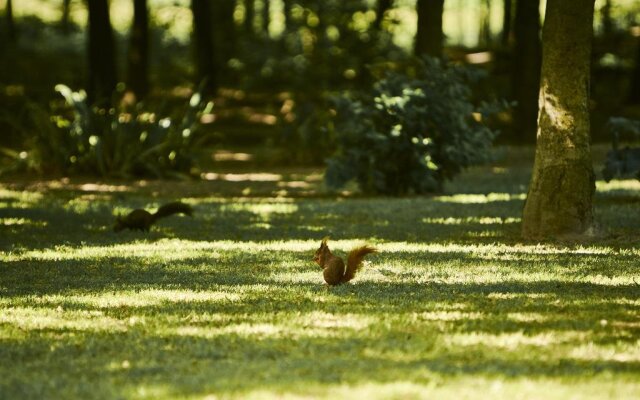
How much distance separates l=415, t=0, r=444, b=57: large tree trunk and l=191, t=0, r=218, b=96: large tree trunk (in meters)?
13.9

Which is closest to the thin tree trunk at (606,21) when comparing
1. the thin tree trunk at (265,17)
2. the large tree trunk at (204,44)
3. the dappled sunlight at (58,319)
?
the thin tree trunk at (265,17)

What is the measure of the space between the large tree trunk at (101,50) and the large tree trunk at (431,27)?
872cm

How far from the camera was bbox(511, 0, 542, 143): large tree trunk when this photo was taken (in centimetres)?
2764

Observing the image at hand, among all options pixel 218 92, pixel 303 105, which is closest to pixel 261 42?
pixel 218 92

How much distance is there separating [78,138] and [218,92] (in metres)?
17.0

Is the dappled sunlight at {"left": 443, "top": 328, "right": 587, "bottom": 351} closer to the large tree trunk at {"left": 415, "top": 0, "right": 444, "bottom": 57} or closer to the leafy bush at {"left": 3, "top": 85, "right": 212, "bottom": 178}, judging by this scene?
the leafy bush at {"left": 3, "top": 85, "right": 212, "bottom": 178}

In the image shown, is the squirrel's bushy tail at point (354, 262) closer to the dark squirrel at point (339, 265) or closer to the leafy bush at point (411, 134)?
the dark squirrel at point (339, 265)

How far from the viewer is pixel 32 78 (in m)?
41.7

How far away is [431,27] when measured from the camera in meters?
22.2

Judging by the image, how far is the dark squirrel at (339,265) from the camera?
342 inches

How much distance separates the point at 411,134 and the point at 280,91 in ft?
69.0

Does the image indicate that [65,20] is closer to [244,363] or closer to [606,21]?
[606,21]

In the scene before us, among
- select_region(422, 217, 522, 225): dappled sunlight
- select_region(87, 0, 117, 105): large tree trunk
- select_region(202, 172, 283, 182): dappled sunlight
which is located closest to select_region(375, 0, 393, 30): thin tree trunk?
select_region(87, 0, 117, 105): large tree trunk

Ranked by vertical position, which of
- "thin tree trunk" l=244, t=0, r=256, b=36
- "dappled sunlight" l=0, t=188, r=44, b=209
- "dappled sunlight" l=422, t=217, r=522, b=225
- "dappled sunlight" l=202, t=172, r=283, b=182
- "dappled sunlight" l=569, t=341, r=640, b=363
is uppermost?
"thin tree trunk" l=244, t=0, r=256, b=36
